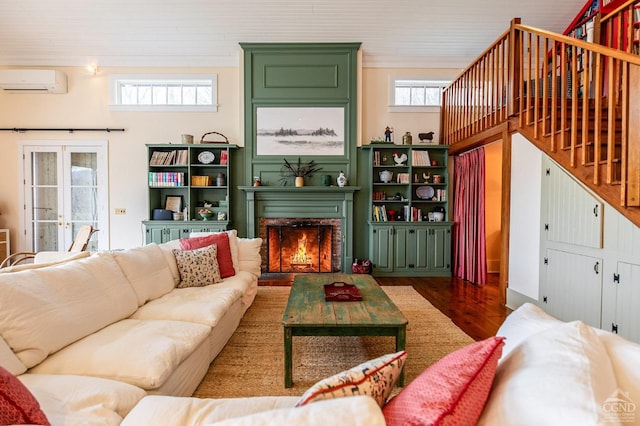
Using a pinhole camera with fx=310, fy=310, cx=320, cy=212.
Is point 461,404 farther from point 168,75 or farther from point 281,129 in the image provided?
point 168,75

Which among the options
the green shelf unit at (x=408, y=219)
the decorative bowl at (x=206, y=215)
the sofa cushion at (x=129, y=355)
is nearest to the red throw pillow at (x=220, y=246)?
the sofa cushion at (x=129, y=355)

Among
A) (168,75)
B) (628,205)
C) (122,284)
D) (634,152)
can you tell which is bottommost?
(122,284)

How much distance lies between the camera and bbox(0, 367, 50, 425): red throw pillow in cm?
78

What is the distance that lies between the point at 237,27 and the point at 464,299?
5199 millimetres

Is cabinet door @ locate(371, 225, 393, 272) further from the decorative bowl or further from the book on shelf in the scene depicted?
the decorative bowl

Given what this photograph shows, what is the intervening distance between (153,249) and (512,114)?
4.09 metres

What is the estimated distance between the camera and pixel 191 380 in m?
1.89

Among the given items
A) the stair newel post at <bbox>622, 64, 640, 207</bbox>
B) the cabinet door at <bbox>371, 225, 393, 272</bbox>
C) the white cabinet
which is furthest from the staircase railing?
the cabinet door at <bbox>371, 225, 393, 272</bbox>

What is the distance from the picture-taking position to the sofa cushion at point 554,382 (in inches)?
25.3

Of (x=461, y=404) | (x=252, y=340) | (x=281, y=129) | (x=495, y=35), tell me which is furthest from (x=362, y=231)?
(x=461, y=404)

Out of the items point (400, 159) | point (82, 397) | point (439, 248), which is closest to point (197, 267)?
point (82, 397)

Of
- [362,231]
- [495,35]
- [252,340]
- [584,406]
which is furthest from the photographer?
[362,231]

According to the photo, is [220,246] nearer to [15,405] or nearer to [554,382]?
[15,405]

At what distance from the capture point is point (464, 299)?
3.95 meters
